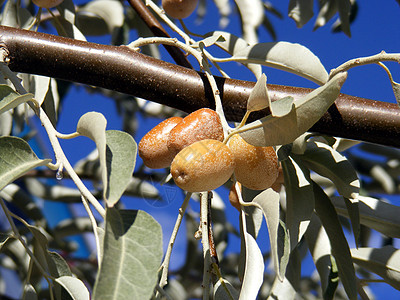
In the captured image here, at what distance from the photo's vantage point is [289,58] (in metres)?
0.83

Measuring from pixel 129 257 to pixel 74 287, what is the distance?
0.29 m

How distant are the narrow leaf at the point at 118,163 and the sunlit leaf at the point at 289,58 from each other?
0.35 m

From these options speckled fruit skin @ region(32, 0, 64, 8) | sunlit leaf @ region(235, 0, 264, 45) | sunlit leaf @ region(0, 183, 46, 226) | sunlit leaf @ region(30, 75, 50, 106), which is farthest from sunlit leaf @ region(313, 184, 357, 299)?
sunlit leaf @ region(0, 183, 46, 226)

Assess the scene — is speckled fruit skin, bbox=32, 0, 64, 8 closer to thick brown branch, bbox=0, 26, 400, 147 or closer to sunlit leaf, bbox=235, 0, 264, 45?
thick brown branch, bbox=0, 26, 400, 147

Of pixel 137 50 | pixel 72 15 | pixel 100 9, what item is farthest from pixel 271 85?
pixel 100 9

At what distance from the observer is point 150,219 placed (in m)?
0.53

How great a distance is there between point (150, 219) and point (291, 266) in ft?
1.80

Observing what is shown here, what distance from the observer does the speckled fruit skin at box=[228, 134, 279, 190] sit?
628 mm

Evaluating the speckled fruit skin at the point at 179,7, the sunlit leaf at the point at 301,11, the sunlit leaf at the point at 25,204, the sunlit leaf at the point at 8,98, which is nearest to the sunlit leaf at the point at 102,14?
the speckled fruit skin at the point at 179,7

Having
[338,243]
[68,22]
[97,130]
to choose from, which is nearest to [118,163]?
[97,130]

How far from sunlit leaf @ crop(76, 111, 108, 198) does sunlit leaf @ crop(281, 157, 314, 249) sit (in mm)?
327

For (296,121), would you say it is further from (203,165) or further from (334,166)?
(334,166)

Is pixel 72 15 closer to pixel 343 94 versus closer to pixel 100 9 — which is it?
pixel 100 9

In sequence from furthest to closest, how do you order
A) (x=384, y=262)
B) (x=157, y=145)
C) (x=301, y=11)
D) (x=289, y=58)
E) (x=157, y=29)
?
(x=301, y=11)
(x=157, y=29)
(x=384, y=262)
(x=289, y=58)
(x=157, y=145)
